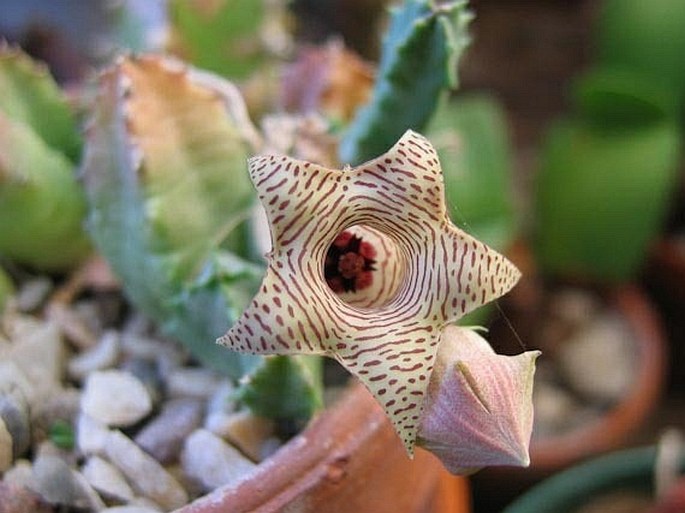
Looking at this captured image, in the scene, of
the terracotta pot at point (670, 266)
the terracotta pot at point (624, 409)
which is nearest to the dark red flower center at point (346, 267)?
the terracotta pot at point (624, 409)

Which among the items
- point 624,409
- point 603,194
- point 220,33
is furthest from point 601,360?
point 220,33

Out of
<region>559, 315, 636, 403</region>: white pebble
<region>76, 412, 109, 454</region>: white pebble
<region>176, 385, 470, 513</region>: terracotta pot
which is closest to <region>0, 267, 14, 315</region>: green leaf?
<region>76, 412, 109, 454</region>: white pebble

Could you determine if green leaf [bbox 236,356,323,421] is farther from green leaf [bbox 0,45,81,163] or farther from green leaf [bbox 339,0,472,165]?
green leaf [bbox 0,45,81,163]

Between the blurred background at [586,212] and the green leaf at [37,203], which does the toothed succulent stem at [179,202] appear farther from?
the blurred background at [586,212]

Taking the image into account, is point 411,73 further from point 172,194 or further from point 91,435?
point 91,435

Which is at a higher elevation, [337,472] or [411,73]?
[411,73]

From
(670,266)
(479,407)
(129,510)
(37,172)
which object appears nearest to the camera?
(479,407)
